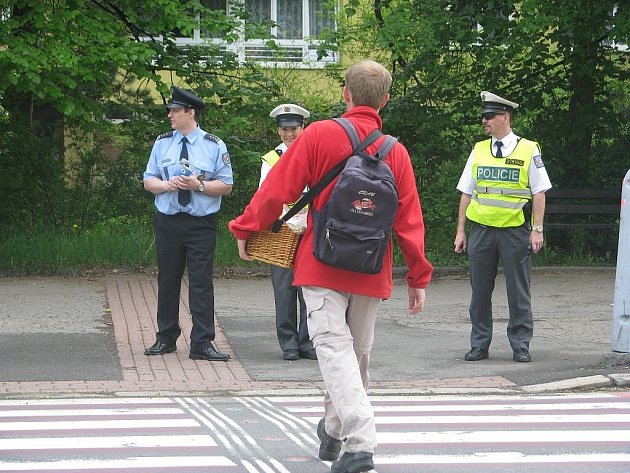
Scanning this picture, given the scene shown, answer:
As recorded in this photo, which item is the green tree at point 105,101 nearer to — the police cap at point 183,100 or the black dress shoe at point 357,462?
the police cap at point 183,100

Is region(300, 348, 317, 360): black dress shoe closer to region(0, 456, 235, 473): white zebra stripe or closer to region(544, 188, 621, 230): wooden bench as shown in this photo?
region(0, 456, 235, 473): white zebra stripe

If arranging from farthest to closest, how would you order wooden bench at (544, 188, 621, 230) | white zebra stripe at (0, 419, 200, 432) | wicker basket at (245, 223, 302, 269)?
wooden bench at (544, 188, 621, 230) → white zebra stripe at (0, 419, 200, 432) → wicker basket at (245, 223, 302, 269)

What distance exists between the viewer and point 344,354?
5.83 metres

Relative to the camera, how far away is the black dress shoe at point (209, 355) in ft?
31.9

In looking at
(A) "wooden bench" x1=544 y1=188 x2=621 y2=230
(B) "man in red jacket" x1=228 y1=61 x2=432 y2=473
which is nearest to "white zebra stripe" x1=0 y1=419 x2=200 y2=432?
(B) "man in red jacket" x1=228 y1=61 x2=432 y2=473

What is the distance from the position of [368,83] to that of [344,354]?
132 cm

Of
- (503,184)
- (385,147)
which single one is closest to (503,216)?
(503,184)

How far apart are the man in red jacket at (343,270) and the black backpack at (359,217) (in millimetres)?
122

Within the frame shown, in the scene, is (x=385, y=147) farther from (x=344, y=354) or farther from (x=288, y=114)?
(x=288, y=114)

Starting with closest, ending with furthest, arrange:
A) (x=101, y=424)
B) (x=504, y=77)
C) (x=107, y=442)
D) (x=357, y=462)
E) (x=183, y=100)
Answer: (x=357, y=462) → (x=107, y=442) → (x=101, y=424) → (x=183, y=100) → (x=504, y=77)

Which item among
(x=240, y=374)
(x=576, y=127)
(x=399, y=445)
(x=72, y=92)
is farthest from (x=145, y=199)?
(x=399, y=445)

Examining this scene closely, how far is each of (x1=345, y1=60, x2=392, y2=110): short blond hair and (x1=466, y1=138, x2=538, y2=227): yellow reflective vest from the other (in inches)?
148

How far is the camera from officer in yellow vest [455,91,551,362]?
31.5 feet

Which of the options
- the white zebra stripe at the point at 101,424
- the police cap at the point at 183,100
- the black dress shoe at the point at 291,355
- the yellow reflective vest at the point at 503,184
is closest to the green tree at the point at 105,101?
the police cap at the point at 183,100
